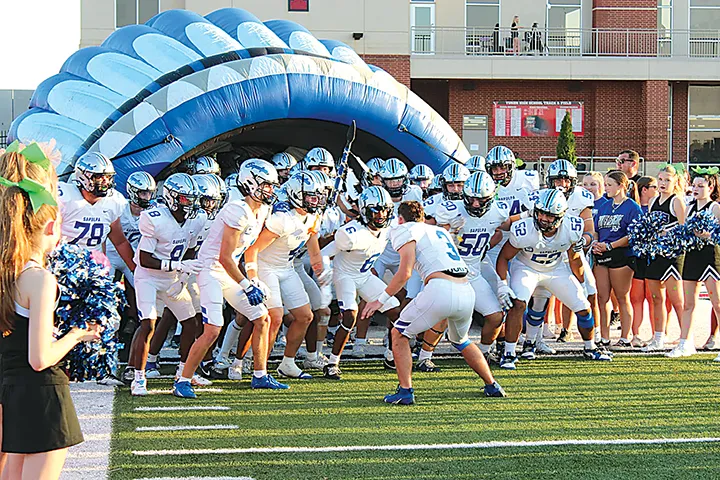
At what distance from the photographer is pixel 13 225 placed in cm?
338

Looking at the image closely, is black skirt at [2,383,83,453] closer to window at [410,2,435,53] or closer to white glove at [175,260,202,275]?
white glove at [175,260,202,275]

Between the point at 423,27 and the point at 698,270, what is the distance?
16970 mm

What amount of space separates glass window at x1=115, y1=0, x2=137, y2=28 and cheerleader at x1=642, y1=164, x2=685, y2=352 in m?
16.6

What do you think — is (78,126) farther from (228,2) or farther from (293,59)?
(228,2)

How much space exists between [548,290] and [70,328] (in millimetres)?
5476

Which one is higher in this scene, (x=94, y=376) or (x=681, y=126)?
(x=681, y=126)

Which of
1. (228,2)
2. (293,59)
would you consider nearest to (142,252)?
(293,59)

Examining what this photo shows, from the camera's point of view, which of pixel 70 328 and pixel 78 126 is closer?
pixel 70 328

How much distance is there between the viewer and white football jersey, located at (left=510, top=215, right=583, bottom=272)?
8.01 m

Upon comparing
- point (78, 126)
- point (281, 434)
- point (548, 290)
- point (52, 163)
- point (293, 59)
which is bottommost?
point (281, 434)

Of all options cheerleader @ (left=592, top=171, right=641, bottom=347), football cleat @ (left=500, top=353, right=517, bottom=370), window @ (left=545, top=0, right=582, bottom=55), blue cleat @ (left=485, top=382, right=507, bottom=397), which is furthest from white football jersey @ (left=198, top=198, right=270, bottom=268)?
window @ (left=545, top=0, right=582, bottom=55)

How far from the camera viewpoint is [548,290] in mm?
8297

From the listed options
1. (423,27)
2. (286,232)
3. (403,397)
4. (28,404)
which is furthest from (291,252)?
(423,27)

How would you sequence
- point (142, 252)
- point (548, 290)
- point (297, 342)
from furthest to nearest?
point (548, 290), point (297, 342), point (142, 252)
